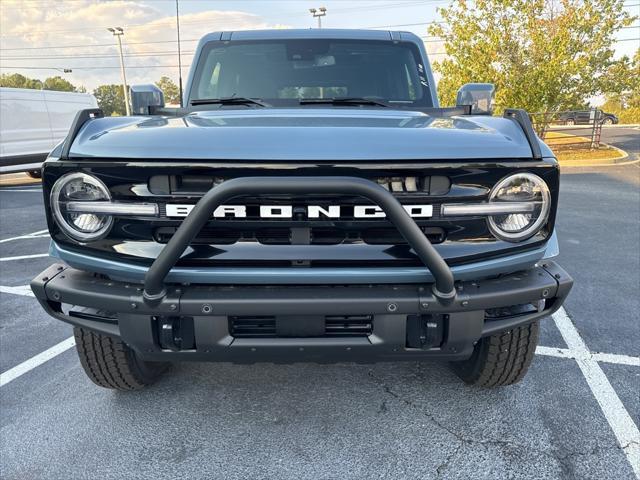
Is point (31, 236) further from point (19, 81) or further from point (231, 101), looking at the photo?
point (19, 81)

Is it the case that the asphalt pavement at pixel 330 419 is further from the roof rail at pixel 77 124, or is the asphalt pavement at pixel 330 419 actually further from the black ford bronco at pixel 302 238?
the roof rail at pixel 77 124

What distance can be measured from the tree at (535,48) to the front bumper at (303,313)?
15803 millimetres

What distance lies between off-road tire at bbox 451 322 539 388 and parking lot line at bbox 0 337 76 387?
2655 millimetres

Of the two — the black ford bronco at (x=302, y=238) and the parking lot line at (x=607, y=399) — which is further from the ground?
the black ford bronco at (x=302, y=238)

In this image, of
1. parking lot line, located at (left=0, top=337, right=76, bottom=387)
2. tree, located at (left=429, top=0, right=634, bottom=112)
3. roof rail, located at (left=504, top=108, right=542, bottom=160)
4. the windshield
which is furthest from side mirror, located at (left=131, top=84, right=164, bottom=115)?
tree, located at (left=429, top=0, right=634, bottom=112)

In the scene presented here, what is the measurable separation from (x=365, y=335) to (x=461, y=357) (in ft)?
1.48

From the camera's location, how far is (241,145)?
5.95ft

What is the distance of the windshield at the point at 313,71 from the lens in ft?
10.6

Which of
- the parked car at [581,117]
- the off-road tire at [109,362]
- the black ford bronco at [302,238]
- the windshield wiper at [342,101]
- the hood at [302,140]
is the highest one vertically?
the windshield wiper at [342,101]

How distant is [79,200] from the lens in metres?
1.91

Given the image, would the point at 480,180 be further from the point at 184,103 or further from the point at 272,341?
the point at 184,103

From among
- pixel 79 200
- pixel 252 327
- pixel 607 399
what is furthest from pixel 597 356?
pixel 79 200

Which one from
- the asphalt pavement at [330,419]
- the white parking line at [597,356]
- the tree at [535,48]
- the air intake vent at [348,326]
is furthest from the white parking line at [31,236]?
the tree at [535,48]

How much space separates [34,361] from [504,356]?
2.86 metres
